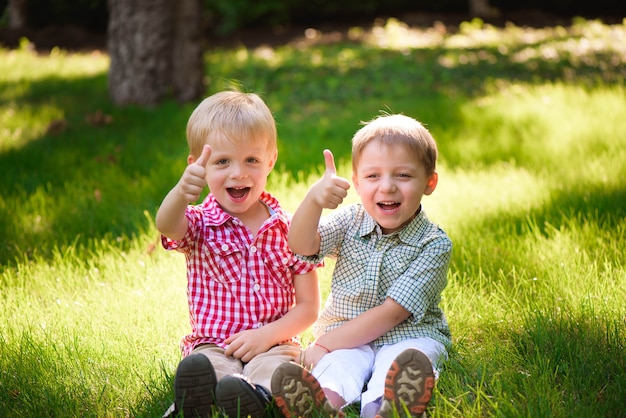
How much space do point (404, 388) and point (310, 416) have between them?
0.31m

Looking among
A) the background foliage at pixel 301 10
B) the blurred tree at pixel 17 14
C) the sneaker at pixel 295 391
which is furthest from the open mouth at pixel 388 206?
the blurred tree at pixel 17 14

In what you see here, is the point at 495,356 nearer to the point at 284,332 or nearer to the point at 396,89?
the point at 284,332

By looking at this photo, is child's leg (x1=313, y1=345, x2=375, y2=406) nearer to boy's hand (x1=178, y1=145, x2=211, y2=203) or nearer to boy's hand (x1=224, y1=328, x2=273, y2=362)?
boy's hand (x1=224, y1=328, x2=273, y2=362)

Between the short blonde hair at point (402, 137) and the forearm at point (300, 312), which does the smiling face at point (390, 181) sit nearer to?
the short blonde hair at point (402, 137)

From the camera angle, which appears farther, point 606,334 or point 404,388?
point 606,334

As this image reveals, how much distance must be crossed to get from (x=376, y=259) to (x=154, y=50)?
5.19 metres

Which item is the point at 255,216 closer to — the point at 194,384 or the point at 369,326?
the point at 369,326

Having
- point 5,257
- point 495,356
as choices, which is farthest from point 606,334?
point 5,257

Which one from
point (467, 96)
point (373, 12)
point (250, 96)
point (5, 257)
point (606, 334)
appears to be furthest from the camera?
point (373, 12)

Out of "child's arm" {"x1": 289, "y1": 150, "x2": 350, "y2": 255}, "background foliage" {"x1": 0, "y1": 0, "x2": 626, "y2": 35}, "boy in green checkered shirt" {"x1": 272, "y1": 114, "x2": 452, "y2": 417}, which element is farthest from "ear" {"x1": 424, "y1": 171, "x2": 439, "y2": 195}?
"background foliage" {"x1": 0, "y1": 0, "x2": 626, "y2": 35}

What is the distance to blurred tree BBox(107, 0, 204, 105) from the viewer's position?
274 inches

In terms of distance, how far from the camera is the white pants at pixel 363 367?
235 cm

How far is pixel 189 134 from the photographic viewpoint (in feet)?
8.60

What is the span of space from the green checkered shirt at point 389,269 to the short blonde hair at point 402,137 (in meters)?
0.23
